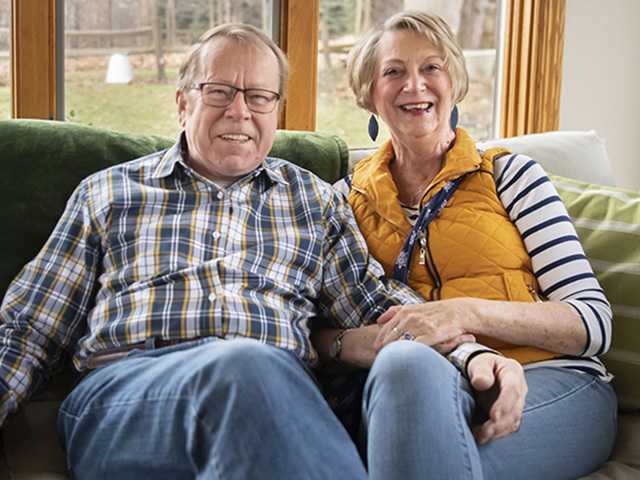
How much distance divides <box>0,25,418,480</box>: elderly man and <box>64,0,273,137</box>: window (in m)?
0.97

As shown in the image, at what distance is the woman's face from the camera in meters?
1.91

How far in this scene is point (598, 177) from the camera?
2225mm

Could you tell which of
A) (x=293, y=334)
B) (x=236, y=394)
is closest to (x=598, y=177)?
(x=293, y=334)

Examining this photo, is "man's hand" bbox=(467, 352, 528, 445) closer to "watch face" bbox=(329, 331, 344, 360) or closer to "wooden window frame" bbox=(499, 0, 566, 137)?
"watch face" bbox=(329, 331, 344, 360)

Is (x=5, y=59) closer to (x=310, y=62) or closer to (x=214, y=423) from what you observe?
(x=310, y=62)

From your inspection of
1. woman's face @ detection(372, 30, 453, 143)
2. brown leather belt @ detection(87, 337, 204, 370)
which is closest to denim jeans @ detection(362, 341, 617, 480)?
brown leather belt @ detection(87, 337, 204, 370)

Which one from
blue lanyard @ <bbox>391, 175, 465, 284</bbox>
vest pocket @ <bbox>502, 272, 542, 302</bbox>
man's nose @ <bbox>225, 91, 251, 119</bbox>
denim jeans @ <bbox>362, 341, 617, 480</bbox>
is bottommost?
denim jeans @ <bbox>362, 341, 617, 480</bbox>

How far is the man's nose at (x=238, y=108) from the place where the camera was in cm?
178

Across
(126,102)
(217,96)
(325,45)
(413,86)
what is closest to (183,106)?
(217,96)

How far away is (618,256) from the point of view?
1888 mm

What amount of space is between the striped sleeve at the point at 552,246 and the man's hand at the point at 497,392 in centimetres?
22

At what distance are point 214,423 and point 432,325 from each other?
1.57 feet

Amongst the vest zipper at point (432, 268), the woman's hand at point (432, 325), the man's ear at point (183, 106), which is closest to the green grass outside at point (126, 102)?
the man's ear at point (183, 106)

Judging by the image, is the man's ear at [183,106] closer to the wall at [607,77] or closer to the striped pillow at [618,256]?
the striped pillow at [618,256]
